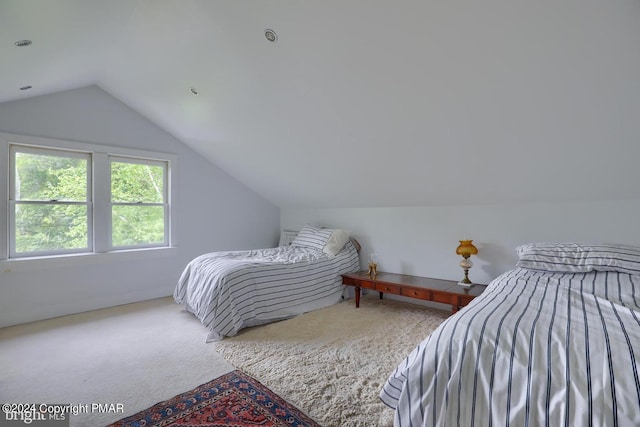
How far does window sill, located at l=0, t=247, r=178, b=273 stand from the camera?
126 inches

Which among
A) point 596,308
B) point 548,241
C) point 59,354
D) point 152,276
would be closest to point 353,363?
point 596,308

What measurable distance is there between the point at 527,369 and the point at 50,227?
4459 millimetres

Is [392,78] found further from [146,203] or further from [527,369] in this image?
[146,203]

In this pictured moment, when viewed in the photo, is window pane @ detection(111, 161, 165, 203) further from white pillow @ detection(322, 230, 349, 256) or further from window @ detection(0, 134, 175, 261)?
white pillow @ detection(322, 230, 349, 256)

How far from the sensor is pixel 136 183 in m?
4.16

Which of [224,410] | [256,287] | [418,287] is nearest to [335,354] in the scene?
[224,410]

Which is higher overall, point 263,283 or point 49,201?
point 49,201

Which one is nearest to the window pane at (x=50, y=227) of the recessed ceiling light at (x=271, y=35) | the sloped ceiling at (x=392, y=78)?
the sloped ceiling at (x=392, y=78)

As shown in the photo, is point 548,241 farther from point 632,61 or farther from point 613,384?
point 613,384

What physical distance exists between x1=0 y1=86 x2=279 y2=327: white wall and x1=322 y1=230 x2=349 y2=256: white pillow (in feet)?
5.59

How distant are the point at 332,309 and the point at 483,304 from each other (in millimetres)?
2221

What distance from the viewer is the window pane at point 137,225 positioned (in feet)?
13.1

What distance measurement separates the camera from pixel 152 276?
4.22 metres

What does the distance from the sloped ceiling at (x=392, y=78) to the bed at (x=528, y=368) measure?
1.23 m
